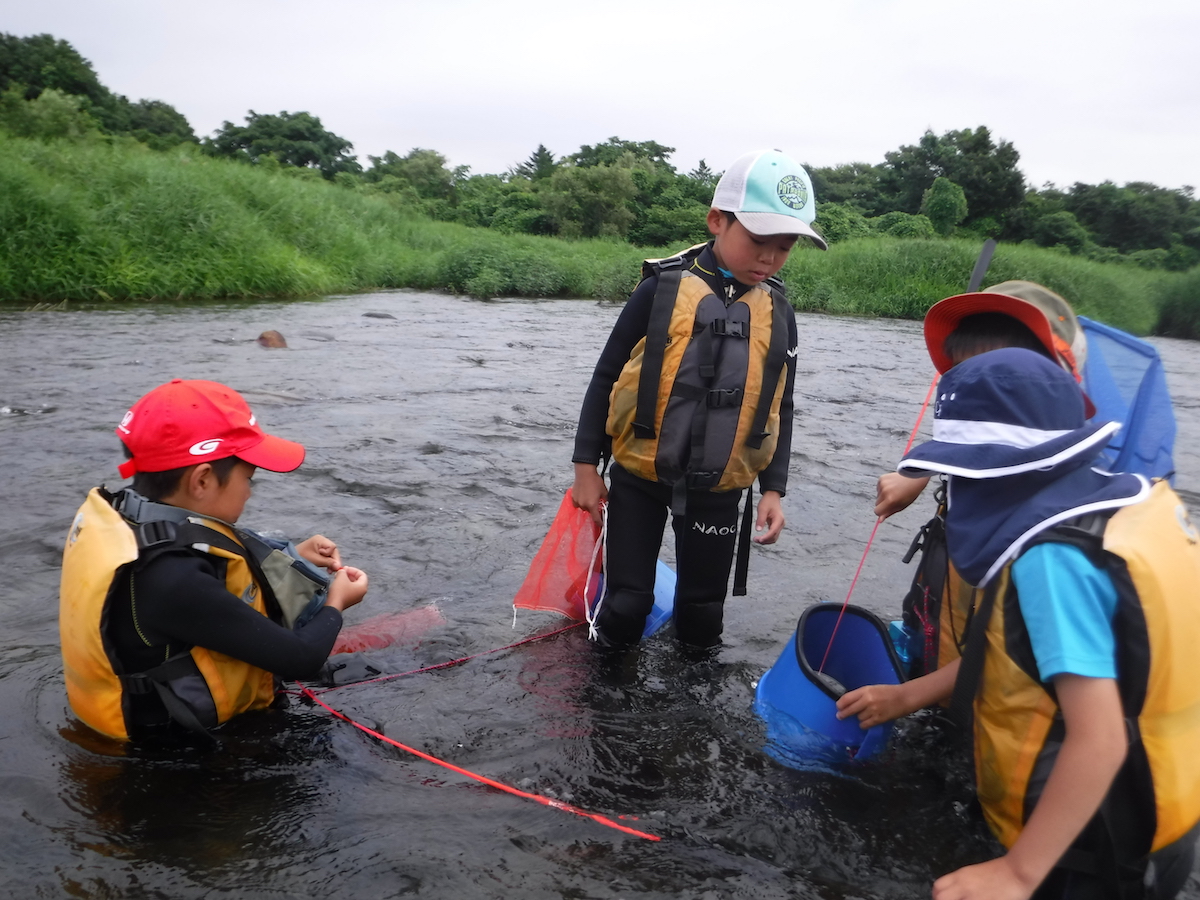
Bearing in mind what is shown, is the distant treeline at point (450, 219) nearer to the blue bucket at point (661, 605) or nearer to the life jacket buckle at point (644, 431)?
the blue bucket at point (661, 605)

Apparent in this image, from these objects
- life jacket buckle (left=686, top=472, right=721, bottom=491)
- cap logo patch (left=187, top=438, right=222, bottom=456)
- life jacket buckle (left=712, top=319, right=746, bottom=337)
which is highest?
life jacket buckle (left=712, top=319, right=746, bottom=337)

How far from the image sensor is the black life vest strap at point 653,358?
299 centimetres

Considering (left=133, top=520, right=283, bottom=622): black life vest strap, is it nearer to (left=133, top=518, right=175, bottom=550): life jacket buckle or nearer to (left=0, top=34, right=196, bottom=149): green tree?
(left=133, top=518, right=175, bottom=550): life jacket buckle

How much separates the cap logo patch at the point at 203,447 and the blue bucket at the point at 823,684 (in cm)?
180

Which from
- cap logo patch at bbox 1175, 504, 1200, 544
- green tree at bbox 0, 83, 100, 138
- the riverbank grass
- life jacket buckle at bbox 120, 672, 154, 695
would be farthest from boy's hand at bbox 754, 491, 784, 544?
green tree at bbox 0, 83, 100, 138

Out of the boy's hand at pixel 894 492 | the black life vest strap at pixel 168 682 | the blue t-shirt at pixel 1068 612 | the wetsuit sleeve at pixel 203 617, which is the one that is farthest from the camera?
the boy's hand at pixel 894 492

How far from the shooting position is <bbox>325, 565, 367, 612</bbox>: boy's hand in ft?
9.28

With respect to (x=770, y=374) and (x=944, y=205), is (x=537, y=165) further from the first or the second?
(x=770, y=374)

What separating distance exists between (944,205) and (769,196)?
146 feet

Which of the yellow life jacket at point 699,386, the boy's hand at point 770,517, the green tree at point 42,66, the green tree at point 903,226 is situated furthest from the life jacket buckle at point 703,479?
the green tree at point 42,66

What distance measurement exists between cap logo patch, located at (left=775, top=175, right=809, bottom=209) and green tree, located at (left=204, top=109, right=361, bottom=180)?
54690 millimetres

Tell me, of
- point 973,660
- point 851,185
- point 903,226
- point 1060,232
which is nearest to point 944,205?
point 903,226

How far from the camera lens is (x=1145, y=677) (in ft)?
5.69

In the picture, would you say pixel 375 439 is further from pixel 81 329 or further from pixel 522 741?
pixel 81 329
